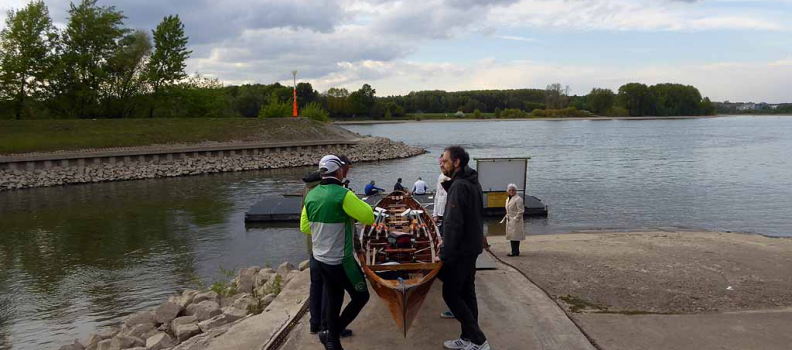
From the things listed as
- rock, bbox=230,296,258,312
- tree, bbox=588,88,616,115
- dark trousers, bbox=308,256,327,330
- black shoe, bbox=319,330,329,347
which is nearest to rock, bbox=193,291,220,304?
rock, bbox=230,296,258,312

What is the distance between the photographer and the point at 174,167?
144 ft

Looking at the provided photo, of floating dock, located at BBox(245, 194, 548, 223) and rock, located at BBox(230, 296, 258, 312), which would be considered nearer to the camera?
rock, located at BBox(230, 296, 258, 312)

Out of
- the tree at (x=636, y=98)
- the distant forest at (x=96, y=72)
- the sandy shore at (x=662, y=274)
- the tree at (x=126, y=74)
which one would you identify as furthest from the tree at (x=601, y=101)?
the sandy shore at (x=662, y=274)

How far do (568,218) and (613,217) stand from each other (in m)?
2.05

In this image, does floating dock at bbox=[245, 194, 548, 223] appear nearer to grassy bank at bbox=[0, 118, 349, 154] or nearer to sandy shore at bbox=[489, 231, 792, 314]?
sandy shore at bbox=[489, 231, 792, 314]

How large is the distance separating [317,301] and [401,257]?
8.23 feet

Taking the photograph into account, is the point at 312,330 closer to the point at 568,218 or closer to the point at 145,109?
the point at 568,218

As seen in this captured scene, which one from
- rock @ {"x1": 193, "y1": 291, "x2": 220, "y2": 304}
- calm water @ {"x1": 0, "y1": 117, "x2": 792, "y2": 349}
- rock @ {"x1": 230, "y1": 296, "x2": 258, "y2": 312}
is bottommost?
calm water @ {"x1": 0, "y1": 117, "x2": 792, "y2": 349}

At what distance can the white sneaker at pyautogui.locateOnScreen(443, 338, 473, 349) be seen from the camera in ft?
20.6

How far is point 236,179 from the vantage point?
4075 centimetres

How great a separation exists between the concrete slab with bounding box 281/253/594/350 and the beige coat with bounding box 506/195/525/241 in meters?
3.72

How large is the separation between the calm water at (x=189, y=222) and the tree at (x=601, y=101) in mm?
153542

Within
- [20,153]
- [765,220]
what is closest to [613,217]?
[765,220]

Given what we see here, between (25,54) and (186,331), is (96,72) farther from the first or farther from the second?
(186,331)
